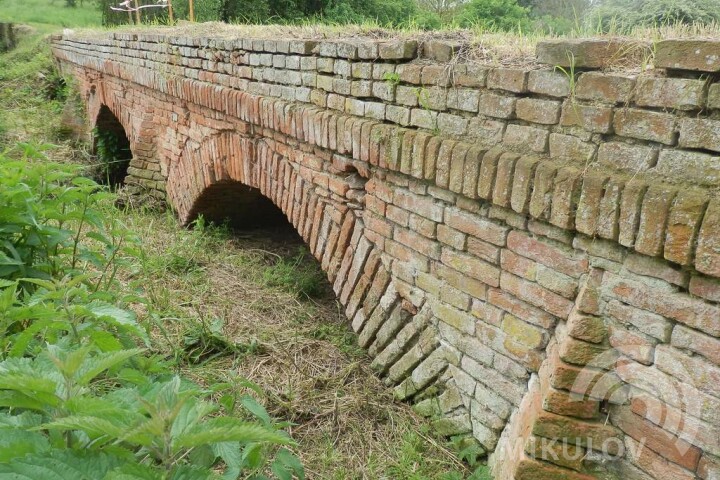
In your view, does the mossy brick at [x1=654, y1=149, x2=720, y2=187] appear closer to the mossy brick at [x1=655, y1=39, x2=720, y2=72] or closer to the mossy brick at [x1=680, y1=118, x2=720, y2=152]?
the mossy brick at [x1=680, y1=118, x2=720, y2=152]

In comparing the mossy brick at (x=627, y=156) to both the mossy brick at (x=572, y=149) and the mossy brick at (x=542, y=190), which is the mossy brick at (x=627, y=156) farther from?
the mossy brick at (x=542, y=190)

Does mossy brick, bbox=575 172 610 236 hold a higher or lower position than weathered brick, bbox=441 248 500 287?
higher

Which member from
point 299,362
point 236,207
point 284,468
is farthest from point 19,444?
point 236,207

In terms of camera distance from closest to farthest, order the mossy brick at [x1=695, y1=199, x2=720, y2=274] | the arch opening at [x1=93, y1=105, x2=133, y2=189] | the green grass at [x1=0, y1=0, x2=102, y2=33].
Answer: the mossy brick at [x1=695, y1=199, x2=720, y2=274], the arch opening at [x1=93, y1=105, x2=133, y2=189], the green grass at [x1=0, y1=0, x2=102, y2=33]

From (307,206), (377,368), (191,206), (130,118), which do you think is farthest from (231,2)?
(377,368)

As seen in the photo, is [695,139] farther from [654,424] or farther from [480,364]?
[480,364]

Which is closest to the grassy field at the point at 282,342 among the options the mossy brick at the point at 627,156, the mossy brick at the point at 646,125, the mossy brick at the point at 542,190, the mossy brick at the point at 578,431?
the mossy brick at the point at 578,431

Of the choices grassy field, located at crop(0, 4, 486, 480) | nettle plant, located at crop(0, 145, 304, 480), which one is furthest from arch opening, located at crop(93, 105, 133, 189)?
nettle plant, located at crop(0, 145, 304, 480)

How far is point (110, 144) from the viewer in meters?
9.51

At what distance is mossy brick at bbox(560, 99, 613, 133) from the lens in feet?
6.37

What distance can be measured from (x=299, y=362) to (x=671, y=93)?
8.00ft

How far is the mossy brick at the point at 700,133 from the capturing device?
5.48 ft

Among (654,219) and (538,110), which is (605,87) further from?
(654,219)

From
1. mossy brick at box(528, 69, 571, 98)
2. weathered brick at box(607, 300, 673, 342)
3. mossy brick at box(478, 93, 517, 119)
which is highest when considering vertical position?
mossy brick at box(528, 69, 571, 98)
